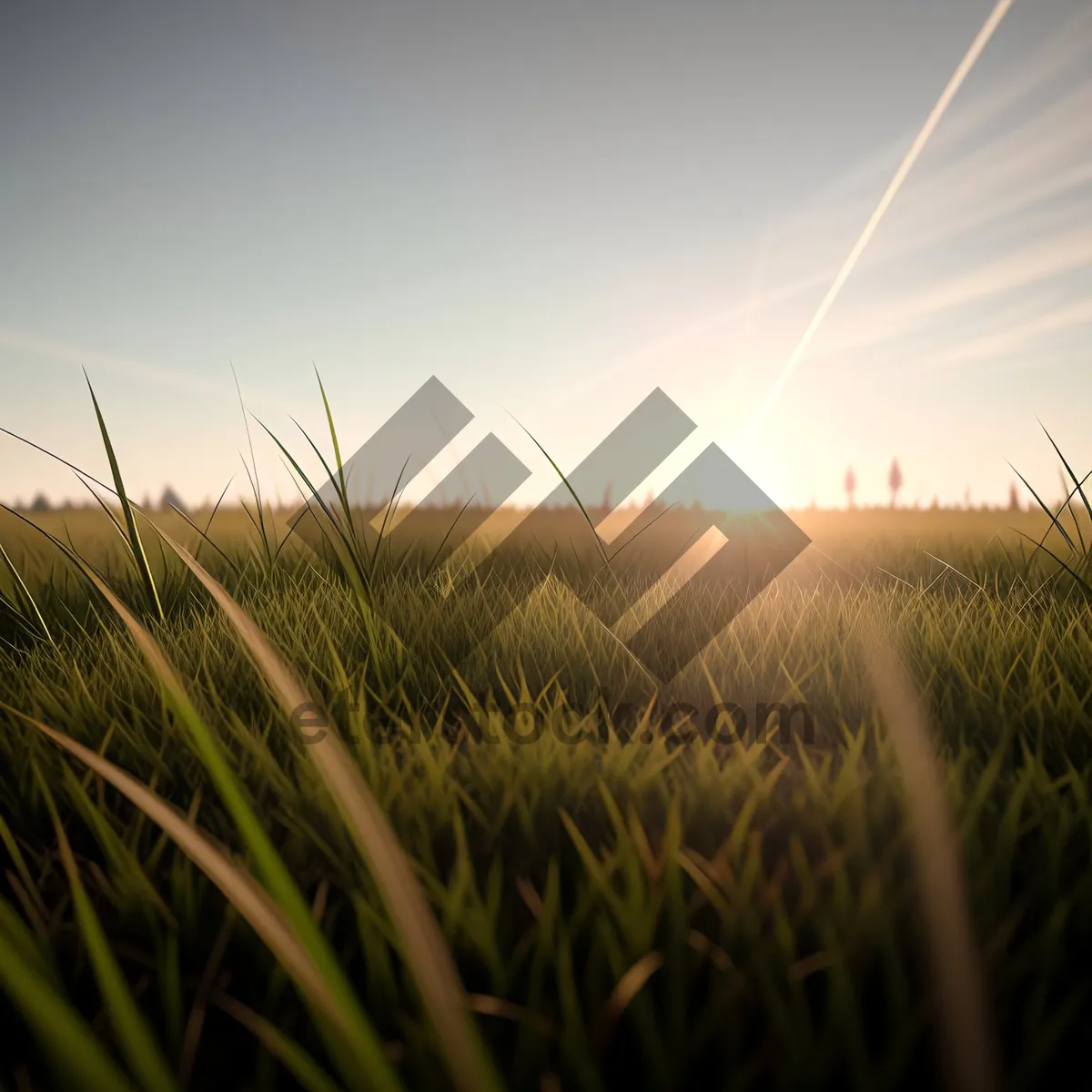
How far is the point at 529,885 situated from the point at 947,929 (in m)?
0.42

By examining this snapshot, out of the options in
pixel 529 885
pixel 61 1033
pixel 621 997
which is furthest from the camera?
pixel 529 885

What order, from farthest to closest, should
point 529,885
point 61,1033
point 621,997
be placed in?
point 529,885 → point 621,997 → point 61,1033

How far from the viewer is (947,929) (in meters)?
0.67

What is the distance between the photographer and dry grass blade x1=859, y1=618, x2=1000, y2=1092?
58cm

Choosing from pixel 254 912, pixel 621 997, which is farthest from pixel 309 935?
pixel 621 997

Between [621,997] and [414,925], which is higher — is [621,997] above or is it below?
below

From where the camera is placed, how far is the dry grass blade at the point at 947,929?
0.58 metres

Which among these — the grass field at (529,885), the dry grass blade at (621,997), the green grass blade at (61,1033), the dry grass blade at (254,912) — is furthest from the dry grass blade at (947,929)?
the green grass blade at (61,1033)

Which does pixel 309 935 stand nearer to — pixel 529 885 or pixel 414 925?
pixel 414 925

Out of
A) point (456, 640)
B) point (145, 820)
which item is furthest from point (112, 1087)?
point (456, 640)

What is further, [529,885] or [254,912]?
[529,885]

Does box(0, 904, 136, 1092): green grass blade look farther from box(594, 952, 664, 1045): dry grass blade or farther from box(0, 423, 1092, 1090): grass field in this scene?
box(594, 952, 664, 1045): dry grass blade

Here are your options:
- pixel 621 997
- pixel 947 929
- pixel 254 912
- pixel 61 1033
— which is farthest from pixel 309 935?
pixel 947 929

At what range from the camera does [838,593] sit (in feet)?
6.90
